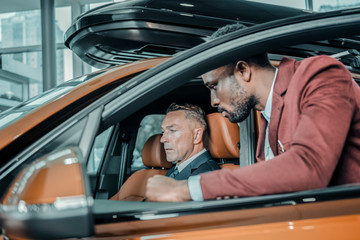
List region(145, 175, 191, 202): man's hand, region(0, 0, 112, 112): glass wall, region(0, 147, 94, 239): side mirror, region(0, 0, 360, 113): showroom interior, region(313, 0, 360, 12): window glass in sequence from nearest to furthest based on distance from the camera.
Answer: region(0, 147, 94, 239): side mirror, region(145, 175, 191, 202): man's hand, region(313, 0, 360, 12): window glass, region(0, 0, 360, 113): showroom interior, region(0, 0, 112, 112): glass wall

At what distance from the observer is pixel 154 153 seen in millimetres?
2307

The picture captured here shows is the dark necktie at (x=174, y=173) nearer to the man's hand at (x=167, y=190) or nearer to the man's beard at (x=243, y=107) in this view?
the man's beard at (x=243, y=107)

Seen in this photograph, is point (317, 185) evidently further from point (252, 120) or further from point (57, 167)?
point (252, 120)

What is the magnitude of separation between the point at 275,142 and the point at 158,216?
1.92 ft

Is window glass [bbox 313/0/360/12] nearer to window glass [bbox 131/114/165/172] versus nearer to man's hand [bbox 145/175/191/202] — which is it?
window glass [bbox 131/114/165/172]

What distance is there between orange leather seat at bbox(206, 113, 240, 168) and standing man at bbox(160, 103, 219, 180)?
0.18 meters

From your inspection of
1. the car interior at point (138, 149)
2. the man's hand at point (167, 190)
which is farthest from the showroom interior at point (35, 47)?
the man's hand at point (167, 190)

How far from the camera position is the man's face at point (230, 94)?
1368 millimetres

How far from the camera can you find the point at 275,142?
51.0 inches

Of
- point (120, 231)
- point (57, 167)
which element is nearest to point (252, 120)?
point (120, 231)

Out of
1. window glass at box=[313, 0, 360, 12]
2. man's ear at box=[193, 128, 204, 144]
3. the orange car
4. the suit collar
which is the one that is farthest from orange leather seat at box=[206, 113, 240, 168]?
window glass at box=[313, 0, 360, 12]

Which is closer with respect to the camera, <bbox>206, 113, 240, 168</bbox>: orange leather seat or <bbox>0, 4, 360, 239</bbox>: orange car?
<bbox>0, 4, 360, 239</bbox>: orange car

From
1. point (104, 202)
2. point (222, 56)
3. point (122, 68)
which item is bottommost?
point (104, 202)

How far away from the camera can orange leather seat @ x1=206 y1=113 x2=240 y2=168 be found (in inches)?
72.7
